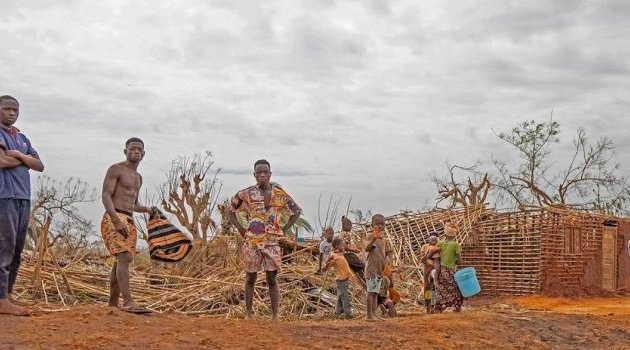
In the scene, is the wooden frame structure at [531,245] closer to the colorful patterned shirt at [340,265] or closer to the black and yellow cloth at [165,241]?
the colorful patterned shirt at [340,265]

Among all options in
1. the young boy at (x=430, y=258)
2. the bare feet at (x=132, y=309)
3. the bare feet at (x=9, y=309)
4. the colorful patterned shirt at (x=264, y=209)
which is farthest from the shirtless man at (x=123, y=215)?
the young boy at (x=430, y=258)

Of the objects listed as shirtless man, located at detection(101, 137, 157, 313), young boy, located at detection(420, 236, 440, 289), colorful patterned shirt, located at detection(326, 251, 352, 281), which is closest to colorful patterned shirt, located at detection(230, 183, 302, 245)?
shirtless man, located at detection(101, 137, 157, 313)

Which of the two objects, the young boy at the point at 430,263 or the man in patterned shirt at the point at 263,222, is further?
the young boy at the point at 430,263

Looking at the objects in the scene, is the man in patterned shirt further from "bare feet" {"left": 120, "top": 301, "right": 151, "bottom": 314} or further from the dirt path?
"bare feet" {"left": 120, "top": 301, "right": 151, "bottom": 314}

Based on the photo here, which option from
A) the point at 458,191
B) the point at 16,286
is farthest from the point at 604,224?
the point at 16,286

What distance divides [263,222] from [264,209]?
13 centimetres

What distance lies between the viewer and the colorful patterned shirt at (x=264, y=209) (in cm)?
673

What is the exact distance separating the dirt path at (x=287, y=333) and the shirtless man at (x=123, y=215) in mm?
294

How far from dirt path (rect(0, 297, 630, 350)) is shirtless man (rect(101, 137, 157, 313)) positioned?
0.29 meters

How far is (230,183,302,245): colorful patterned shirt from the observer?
6730mm

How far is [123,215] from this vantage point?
19.5 feet

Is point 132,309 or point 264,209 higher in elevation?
point 264,209

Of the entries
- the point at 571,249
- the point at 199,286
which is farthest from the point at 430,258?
the point at 571,249

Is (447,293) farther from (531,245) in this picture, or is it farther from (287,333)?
(531,245)
